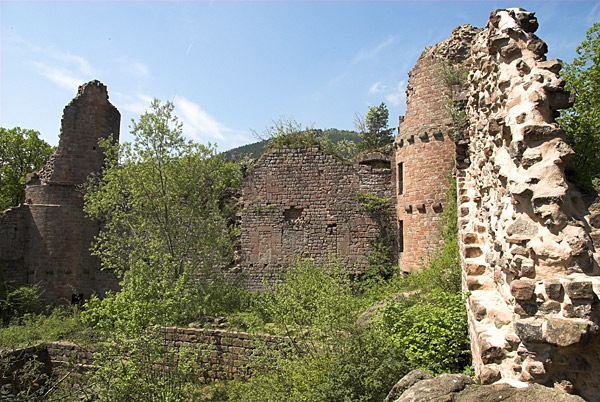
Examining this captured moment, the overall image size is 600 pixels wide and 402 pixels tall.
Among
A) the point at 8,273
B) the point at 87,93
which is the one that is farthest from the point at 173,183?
the point at 8,273

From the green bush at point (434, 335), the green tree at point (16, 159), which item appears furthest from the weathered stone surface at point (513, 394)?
the green tree at point (16, 159)

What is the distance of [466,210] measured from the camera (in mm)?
6633

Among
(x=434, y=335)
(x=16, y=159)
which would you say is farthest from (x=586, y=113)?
(x=16, y=159)

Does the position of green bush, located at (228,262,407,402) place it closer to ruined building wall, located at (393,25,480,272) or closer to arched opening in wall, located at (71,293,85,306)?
ruined building wall, located at (393,25,480,272)

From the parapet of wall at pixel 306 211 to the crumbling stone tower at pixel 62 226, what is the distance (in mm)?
6565

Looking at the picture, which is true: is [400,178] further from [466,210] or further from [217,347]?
[217,347]

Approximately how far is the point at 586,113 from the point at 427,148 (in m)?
4.16

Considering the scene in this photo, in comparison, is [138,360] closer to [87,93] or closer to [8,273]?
[8,273]

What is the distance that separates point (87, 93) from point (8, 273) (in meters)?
7.63

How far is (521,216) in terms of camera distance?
384 cm

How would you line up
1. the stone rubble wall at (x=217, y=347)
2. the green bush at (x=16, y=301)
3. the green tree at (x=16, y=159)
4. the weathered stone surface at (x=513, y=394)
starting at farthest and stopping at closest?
the green tree at (x=16, y=159), the green bush at (x=16, y=301), the stone rubble wall at (x=217, y=347), the weathered stone surface at (x=513, y=394)

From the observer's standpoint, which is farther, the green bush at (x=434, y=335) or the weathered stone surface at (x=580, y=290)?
the green bush at (x=434, y=335)

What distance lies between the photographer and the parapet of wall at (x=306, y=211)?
14.6 meters

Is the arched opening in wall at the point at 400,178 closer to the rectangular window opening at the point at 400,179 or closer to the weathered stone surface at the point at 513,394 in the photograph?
the rectangular window opening at the point at 400,179
